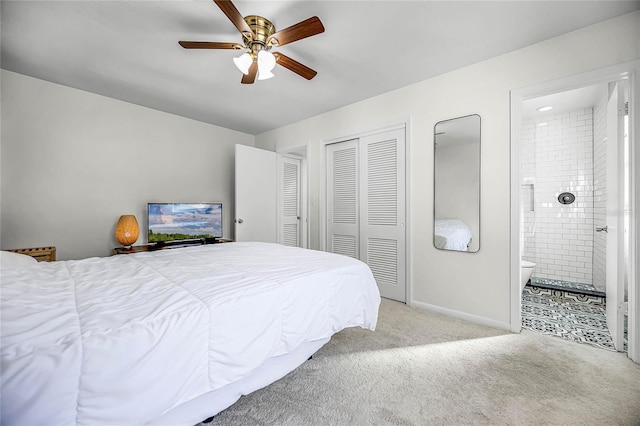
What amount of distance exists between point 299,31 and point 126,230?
3013 millimetres

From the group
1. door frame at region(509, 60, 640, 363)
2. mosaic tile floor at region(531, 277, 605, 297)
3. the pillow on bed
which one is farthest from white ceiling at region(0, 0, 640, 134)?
mosaic tile floor at region(531, 277, 605, 297)

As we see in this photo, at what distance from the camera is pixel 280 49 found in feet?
7.96

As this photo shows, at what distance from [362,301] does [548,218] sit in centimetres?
377

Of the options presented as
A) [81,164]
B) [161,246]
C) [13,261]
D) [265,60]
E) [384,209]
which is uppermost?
[265,60]

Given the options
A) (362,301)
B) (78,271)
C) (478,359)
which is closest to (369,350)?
(362,301)

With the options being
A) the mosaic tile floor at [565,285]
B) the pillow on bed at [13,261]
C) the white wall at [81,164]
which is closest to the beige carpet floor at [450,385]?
the pillow on bed at [13,261]

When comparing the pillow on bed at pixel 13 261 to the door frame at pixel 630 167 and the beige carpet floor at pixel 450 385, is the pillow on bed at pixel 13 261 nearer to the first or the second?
the beige carpet floor at pixel 450 385

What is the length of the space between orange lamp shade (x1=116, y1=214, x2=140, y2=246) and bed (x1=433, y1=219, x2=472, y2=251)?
11.8 feet

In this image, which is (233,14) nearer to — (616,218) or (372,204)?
(372,204)

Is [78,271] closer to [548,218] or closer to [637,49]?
[637,49]

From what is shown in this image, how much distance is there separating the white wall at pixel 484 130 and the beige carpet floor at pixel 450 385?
1.65 feet

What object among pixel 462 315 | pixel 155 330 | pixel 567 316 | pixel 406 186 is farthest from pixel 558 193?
pixel 155 330

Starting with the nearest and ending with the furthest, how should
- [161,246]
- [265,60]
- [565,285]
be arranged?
[265,60]
[161,246]
[565,285]

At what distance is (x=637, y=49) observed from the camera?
1.95 metres
